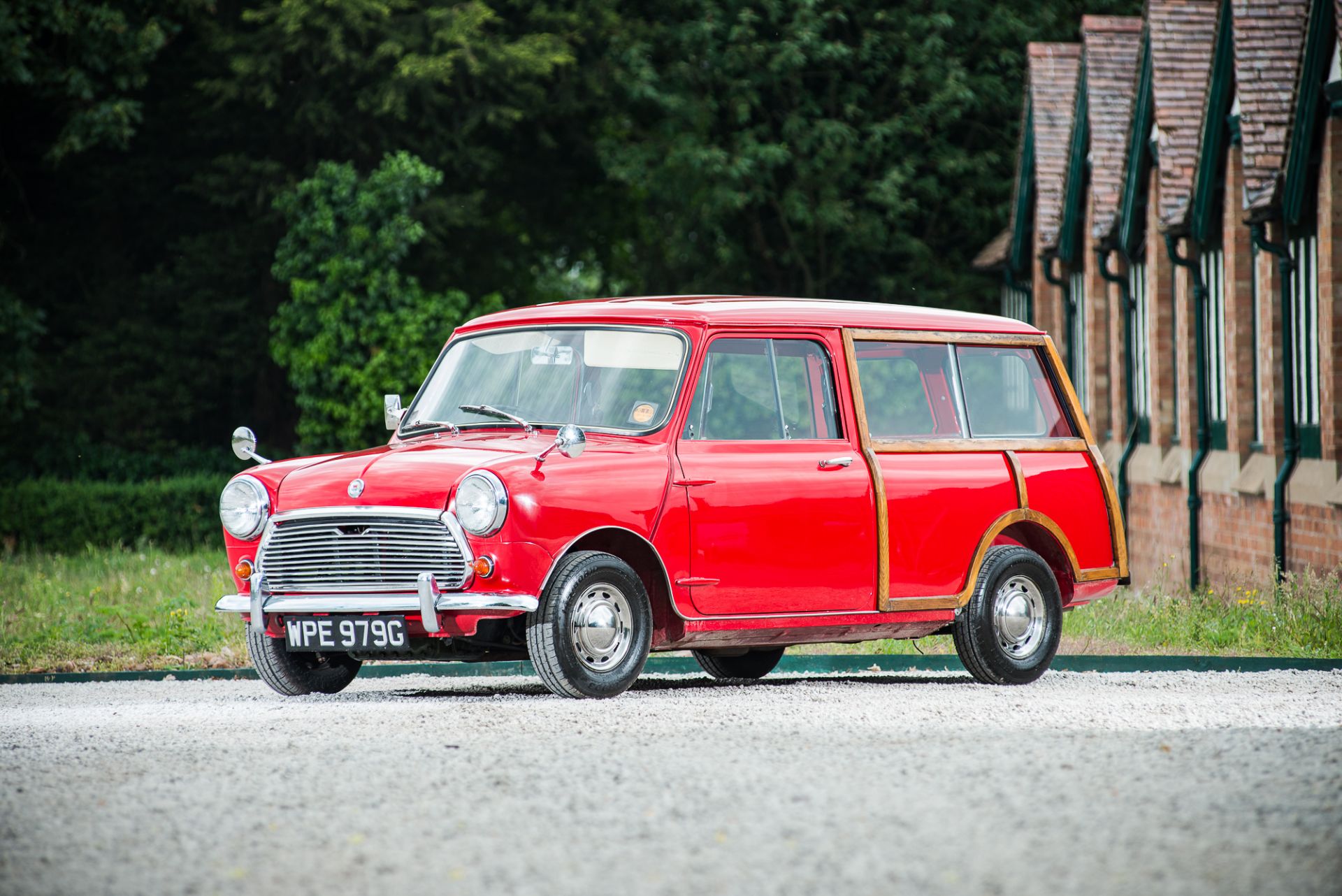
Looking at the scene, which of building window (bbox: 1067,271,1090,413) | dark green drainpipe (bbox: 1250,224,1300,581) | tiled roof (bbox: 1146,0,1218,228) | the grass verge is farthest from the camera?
building window (bbox: 1067,271,1090,413)

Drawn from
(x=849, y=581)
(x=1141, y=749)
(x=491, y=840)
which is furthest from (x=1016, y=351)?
(x=491, y=840)

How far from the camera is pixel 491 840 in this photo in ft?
20.1

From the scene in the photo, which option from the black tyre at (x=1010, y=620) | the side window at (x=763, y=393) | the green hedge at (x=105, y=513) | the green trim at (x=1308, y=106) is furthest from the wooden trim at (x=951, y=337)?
the green hedge at (x=105, y=513)

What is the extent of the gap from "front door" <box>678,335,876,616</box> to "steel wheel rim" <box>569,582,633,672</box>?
487 mm

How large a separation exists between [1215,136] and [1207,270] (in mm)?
1585

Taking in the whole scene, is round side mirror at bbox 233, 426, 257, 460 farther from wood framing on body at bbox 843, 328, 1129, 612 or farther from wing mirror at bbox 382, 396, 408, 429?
wood framing on body at bbox 843, 328, 1129, 612

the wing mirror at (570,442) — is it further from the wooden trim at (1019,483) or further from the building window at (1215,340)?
the building window at (1215,340)

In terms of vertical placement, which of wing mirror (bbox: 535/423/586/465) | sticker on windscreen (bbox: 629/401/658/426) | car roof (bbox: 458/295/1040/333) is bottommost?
wing mirror (bbox: 535/423/586/465)

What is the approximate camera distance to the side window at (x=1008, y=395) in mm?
11391

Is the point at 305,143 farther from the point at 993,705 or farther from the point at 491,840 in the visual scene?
the point at 491,840

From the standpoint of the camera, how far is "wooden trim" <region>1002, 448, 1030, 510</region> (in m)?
11.4

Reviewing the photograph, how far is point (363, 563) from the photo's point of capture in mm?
9539

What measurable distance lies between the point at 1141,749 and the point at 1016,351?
14.5 feet

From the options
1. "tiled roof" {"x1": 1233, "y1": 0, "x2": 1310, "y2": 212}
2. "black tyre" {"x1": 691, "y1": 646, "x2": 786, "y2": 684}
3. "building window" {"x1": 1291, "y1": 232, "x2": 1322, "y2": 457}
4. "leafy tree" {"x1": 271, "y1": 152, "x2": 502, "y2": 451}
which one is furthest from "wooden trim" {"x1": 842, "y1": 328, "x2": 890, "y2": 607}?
"leafy tree" {"x1": 271, "y1": 152, "x2": 502, "y2": 451}
